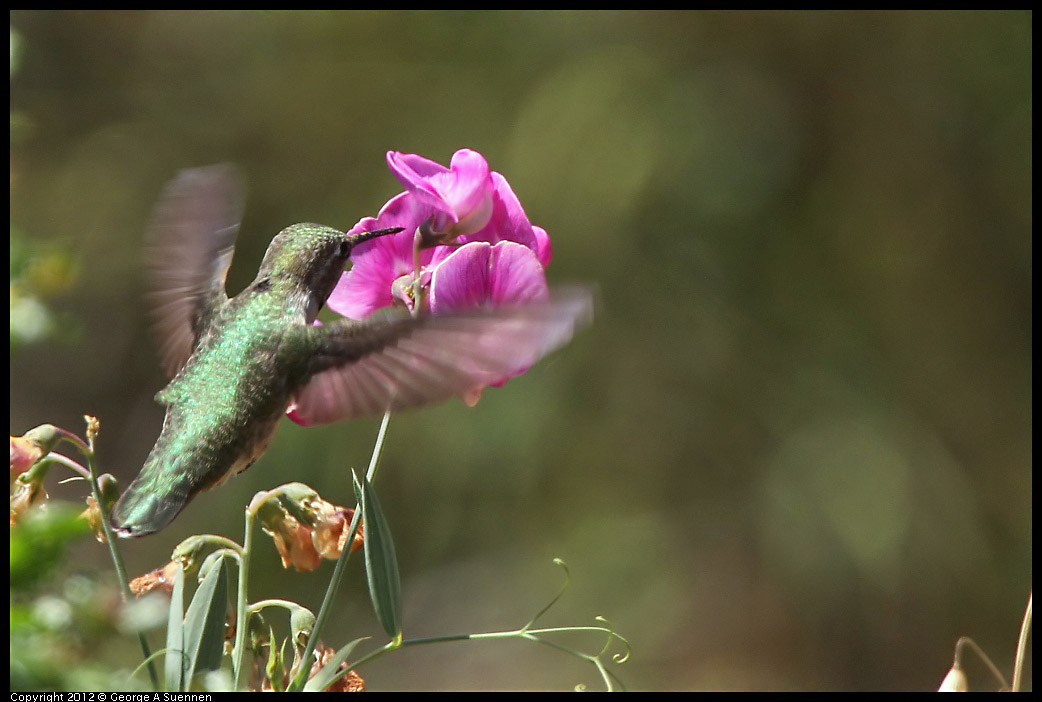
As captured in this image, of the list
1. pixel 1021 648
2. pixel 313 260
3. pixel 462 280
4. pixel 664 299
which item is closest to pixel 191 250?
pixel 313 260

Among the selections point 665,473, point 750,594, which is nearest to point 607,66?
point 665,473

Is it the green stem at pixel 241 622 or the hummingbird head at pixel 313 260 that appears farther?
the hummingbird head at pixel 313 260

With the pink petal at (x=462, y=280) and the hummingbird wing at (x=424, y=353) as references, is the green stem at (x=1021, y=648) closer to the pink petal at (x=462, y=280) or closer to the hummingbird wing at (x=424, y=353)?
the hummingbird wing at (x=424, y=353)

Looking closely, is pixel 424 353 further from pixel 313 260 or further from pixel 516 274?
pixel 313 260

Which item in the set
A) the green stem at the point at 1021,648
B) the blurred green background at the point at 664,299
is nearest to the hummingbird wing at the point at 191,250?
the green stem at the point at 1021,648

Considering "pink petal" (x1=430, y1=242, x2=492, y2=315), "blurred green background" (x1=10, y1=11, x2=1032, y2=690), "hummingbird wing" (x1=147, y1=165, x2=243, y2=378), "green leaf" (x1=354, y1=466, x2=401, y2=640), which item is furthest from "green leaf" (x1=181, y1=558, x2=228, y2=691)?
"blurred green background" (x1=10, y1=11, x2=1032, y2=690)

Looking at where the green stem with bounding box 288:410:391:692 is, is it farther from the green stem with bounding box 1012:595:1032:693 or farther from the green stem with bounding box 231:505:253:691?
the green stem with bounding box 1012:595:1032:693
